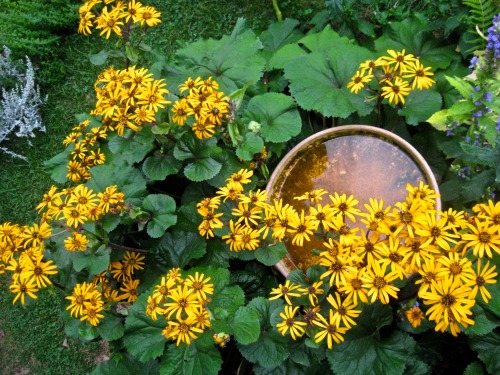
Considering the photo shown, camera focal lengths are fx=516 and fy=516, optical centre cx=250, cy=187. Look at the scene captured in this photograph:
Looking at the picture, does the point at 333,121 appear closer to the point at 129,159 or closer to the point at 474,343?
the point at 129,159

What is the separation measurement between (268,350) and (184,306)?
0.54 meters

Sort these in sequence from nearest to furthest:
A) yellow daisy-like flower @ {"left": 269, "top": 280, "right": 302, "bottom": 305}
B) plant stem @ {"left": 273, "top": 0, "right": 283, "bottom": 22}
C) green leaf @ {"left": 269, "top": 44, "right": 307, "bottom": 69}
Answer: yellow daisy-like flower @ {"left": 269, "top": 280, "right": 302, "bottom": 305} → green leaf @ {"left": 269, "top": 44, "right": 307, "bottom": 69} → plant stem @ {"left": 273, "top": 0, "right": 283, "bottom": 22}

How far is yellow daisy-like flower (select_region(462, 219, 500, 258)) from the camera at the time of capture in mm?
1835

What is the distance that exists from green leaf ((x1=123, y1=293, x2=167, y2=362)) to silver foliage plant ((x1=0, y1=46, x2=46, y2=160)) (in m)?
2.27

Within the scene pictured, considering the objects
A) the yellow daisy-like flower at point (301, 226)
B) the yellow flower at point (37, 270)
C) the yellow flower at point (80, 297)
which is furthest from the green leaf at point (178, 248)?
the yellow daisy-like flower at point (301, 226)

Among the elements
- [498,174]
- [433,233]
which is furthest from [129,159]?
[498,174]

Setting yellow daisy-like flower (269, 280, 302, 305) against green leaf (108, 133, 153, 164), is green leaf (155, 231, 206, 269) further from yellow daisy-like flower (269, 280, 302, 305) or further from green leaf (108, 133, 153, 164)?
yellow daisy-like flower (269, 280, 302, 305)

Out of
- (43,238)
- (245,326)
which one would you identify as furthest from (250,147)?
(43,238)

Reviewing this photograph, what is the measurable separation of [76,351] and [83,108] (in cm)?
193

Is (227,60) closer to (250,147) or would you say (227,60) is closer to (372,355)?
(250,147)

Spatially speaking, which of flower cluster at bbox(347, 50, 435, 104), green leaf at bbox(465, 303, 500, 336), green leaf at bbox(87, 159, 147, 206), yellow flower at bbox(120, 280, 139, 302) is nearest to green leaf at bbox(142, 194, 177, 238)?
green leaf at bbox(87, 159, 147, 206)

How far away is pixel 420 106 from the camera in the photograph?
2.89 meters

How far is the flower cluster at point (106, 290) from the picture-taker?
2309mm

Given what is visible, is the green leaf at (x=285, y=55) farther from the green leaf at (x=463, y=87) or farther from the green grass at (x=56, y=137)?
the green leaf at (x=463, y=87)
